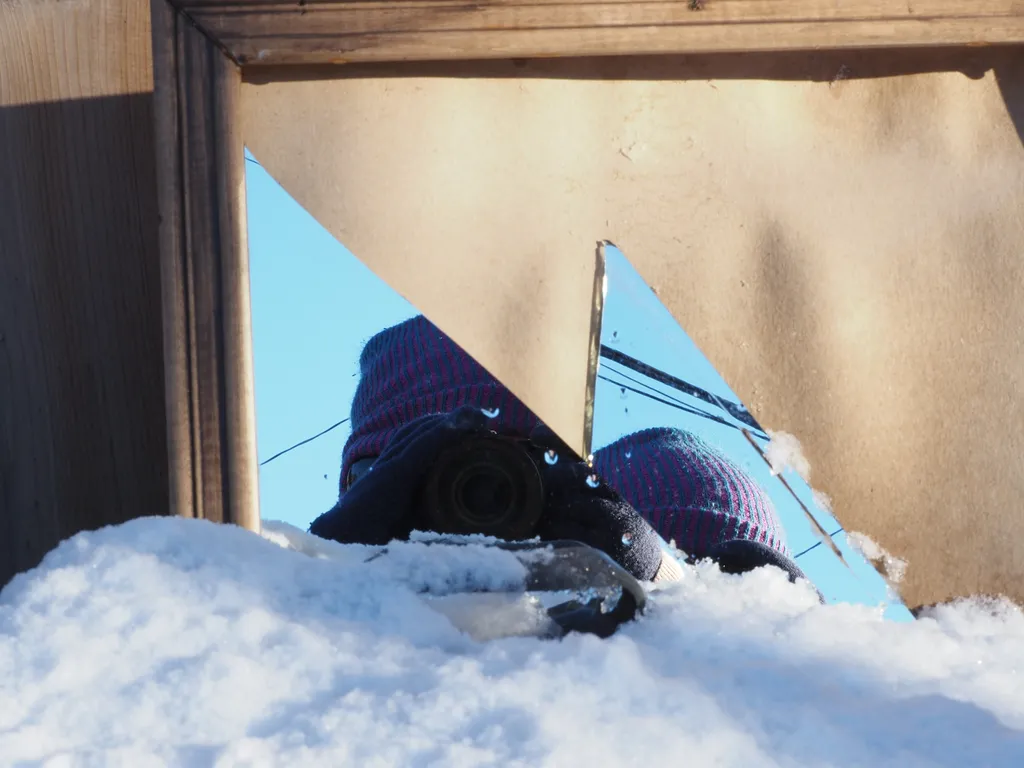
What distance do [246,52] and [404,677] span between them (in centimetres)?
36

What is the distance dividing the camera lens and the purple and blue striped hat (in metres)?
0.04

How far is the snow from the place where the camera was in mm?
291

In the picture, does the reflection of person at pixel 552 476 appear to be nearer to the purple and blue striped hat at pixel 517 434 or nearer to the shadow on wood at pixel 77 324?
the purple and blue striped hat at pixel 517 434

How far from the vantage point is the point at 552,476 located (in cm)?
79

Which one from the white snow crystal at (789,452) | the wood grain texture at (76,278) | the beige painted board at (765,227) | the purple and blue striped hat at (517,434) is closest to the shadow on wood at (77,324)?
the wood grain texture at (76,278)

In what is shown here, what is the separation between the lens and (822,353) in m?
0.53

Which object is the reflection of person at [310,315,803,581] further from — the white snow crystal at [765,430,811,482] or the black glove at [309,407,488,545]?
the white snow crystal at [765,430,811,482]

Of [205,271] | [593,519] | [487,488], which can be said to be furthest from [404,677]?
[593,519]

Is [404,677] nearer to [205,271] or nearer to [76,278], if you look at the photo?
[205,271]

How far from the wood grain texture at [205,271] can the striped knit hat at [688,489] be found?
0.23 m

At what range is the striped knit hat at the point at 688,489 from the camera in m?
0.64

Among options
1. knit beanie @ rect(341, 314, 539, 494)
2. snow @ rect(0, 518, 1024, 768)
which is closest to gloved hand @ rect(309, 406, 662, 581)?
knit beanie @ rect(341, 314, 539, 494)

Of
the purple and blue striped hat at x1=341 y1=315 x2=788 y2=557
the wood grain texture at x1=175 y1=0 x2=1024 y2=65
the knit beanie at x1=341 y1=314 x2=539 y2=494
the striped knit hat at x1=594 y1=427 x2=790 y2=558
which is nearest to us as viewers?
the wood grain texture at x1=175 y1=0 x2=1024 y2=65

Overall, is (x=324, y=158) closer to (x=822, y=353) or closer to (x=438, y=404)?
(x=822, y=353)
